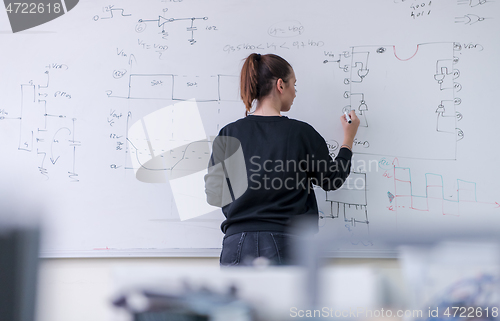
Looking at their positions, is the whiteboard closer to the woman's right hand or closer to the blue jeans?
the woman's right hand

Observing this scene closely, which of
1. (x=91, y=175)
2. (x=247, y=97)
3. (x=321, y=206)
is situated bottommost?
(x=321, y=206)

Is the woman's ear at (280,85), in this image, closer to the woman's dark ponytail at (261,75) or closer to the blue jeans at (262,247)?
the woman's dark ponytail at (261,75)

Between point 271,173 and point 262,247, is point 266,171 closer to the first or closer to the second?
point 271,173

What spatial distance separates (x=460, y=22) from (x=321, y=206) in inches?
39.5

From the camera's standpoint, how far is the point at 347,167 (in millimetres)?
1326

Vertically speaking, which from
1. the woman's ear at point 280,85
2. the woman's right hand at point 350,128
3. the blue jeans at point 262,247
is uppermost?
the woman's ear at point 280,85

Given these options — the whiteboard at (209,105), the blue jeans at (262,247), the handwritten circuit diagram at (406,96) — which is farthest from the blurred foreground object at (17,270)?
the handwritten circuit diagram at (406,96)

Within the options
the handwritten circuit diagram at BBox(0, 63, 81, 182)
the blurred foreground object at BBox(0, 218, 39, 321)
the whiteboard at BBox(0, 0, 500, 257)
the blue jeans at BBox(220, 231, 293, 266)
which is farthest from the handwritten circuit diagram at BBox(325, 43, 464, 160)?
the blurred foreground object at BBox(0, 218, 39, 321)

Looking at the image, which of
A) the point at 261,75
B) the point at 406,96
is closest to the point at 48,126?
the point at 261,75

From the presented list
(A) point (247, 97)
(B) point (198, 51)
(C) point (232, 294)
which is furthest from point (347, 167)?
(C) point (232, 294)

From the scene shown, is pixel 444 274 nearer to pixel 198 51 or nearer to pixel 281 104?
pixel 281 104

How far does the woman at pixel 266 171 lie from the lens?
44.8 inches

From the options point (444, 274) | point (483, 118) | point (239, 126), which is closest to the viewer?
point (444, 274)

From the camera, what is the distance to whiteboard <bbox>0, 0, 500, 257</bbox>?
1.66m
